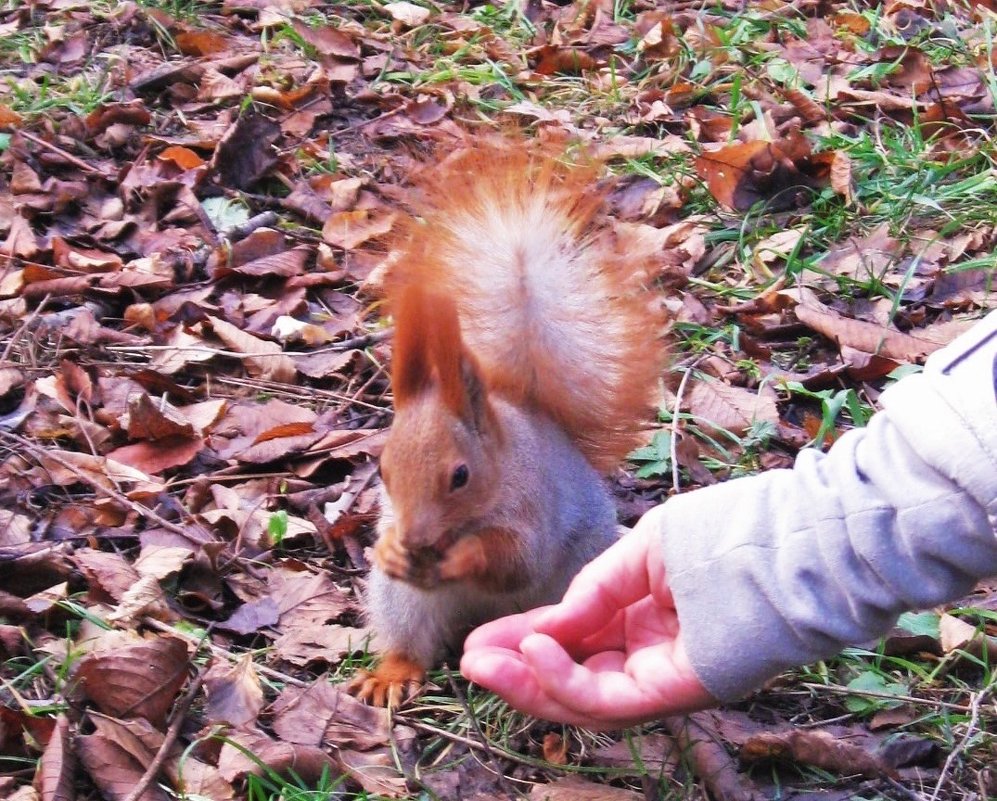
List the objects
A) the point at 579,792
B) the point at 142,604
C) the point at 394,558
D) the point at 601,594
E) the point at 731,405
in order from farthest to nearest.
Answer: the point at 731,405
the point at 142,604
the point at 394,558
the point at 579,792
the point at 601,594

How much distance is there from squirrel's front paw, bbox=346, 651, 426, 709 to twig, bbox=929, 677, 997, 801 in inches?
29.7

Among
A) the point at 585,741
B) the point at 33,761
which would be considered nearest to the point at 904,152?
the point at 585,741

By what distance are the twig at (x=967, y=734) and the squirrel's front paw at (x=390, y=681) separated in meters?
0.75

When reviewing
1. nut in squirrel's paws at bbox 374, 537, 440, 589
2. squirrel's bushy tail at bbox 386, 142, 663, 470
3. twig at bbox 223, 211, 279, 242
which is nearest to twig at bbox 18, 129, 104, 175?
twig at bbox 223, 211, 279, 242

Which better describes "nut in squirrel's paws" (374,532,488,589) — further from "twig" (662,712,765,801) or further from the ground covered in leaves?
"twig" (662,712,765,801)

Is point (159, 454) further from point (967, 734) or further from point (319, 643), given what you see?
point (967, 734)

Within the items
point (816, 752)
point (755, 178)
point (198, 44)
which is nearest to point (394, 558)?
point (816, 752)

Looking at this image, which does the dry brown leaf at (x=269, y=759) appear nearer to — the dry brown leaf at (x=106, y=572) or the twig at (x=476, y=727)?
the twig at (x=476, y=727)

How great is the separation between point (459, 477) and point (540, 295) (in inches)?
14.5

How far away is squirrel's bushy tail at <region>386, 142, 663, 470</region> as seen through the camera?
1.94 metres

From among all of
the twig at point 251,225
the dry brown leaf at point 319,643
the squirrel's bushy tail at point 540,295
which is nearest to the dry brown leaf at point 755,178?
the squirrel's bushy tail at point 540,295

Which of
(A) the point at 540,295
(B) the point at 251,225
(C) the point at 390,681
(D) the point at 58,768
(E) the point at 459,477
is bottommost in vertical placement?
(C) the point at 390,681

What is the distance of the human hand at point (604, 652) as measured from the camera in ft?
4.59

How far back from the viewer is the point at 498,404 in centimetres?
193
